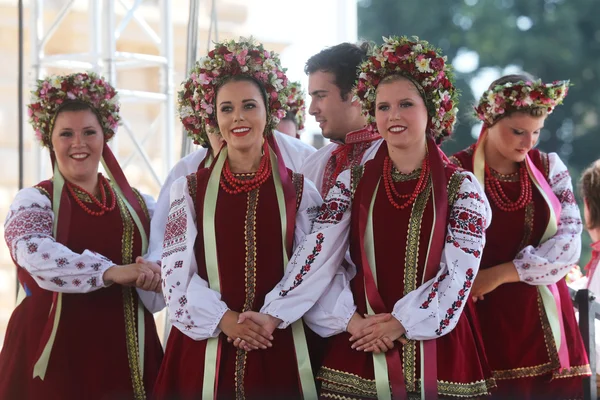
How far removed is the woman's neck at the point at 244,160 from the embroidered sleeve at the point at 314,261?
0.30 meters

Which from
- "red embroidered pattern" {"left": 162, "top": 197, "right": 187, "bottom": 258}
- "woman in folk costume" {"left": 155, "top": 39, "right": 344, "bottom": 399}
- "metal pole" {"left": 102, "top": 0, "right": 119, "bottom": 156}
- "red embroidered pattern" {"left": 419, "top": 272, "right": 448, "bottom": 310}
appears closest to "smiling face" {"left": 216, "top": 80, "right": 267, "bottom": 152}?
"woman in folk costume" {"left": 155, "top": 39, "right": 344, "bottom": 399}

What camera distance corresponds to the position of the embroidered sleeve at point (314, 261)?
2.89 metres

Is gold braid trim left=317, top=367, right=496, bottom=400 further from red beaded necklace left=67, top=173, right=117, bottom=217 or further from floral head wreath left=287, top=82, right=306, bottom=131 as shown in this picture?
floral head wreath left=287, top=82, right=306, bottom=131

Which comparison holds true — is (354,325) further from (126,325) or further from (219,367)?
(126,325)

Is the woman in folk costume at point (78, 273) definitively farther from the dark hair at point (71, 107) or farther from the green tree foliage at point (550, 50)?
the green tree foliage at point (550, 50)

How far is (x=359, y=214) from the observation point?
117 inches

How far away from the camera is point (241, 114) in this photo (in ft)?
10.2

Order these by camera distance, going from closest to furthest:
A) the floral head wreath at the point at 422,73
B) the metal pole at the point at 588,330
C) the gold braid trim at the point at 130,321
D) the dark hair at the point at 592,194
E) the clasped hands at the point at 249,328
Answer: the clasped hands at the point at 249,328 < the floral head wreath at the point at 422,73 < the metal pole at the point at 588,330 < the gold braid trim at the point at 130,321 < the dark hair at the point at 592,194

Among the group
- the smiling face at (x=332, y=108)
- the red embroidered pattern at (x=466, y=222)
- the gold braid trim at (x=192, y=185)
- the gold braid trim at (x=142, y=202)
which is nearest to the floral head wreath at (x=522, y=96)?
the smiling face at (x=332, y=108)

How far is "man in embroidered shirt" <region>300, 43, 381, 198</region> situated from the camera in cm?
369

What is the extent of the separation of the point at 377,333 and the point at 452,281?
0.29 m

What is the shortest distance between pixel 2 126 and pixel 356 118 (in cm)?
495

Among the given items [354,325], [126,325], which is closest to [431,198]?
[354,325]

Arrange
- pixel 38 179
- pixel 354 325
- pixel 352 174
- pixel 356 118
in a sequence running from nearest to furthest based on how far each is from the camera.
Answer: pixel 354 325 → pixel 352 174 → pixel 356 118 → pixel 38 179
